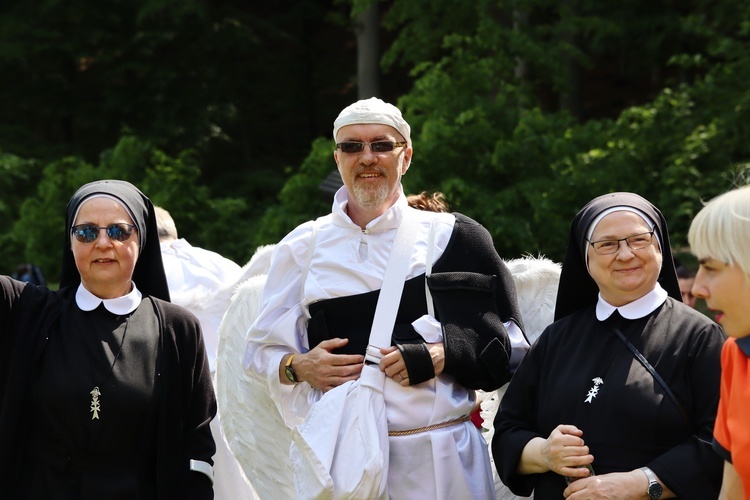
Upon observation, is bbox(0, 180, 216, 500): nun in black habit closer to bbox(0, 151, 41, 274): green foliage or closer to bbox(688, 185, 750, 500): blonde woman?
bbox(688, 185, 750, 500): blonde woman

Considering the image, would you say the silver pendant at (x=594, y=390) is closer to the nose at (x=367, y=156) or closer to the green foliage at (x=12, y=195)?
the nose at (x=367, y=156)

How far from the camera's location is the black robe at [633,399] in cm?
373

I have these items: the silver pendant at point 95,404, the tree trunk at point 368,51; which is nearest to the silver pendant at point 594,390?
the silver pendant at point 95,404

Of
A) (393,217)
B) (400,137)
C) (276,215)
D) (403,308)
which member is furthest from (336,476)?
(276,215)

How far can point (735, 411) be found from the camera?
331 cm

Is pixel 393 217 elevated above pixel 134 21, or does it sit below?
below

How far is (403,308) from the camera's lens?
4.39 m

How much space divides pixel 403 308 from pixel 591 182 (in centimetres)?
643

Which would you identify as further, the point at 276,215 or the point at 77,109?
the point at 77,109

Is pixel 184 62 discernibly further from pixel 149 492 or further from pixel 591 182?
pixel 149 492

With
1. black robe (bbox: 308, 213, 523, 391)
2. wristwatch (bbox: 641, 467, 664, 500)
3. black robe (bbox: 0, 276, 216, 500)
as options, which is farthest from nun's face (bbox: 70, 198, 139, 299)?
wristwatch (bbox: 641, 467, 664, 500)

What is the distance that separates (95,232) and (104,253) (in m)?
0.09

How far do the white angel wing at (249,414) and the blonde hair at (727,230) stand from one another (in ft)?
7.95

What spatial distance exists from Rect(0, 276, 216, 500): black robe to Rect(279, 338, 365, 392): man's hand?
15.7 inches
